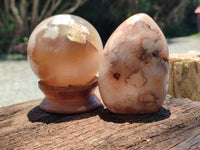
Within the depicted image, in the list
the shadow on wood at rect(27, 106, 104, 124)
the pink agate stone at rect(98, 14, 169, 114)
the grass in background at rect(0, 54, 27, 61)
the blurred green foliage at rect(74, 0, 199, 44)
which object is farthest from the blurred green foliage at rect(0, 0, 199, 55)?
the pink agate stone at rect(98, 14, 169, 114)

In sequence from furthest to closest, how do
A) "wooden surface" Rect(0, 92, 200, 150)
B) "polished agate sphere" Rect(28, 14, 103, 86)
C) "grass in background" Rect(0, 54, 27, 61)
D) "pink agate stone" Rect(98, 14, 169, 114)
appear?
"grass in background" Rect(0, 54, 27, 61) < "polished agate sphere" Rect(28, 14, 103, 86) < "pink agate stone" Rect(98, 14, 169, 114) < "wooden surface" Rect(0, 92, 200, 150)

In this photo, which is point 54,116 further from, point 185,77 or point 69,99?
point 185,77

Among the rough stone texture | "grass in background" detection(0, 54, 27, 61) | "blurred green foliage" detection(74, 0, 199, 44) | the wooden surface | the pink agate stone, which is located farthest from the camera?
"blurred green foliage" detection(74, 0, 199, 44)

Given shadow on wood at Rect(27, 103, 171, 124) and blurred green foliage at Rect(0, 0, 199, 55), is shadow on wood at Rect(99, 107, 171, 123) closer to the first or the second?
shadow on wood at Rect(27, 103, 171, 124)

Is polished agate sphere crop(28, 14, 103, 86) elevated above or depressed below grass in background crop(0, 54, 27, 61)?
above

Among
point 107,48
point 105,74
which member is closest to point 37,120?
point 105,74

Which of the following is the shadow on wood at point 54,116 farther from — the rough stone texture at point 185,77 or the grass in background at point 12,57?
the grass in background at point 12,57

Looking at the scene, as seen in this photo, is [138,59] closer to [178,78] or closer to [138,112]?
[138,112]
